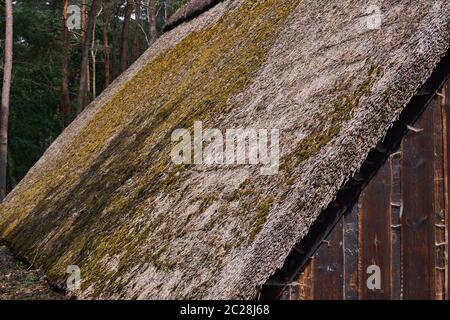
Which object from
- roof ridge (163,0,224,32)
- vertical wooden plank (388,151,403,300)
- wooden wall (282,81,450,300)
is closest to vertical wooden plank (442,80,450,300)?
wooden wall (282,81,450,300)

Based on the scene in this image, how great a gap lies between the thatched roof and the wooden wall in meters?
0.46

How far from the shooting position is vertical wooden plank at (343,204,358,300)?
3.32 metres

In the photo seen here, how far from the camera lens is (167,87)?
7281 millimetres

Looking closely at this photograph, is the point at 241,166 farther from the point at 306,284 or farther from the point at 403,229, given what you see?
the point at 403,229

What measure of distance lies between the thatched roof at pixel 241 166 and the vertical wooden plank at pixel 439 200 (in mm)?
481

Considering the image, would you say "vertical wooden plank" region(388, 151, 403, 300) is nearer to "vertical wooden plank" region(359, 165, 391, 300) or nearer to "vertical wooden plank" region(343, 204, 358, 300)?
"vertical wooden plank" region(359, 165, 391, 300)

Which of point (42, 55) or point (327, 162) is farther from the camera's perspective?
point (42, 55)

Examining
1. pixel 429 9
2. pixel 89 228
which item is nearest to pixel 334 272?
pixel 429 9

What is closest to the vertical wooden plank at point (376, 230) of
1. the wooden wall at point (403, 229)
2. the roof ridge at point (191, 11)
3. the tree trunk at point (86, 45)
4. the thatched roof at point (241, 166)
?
the wooden wall at point (403, 229)

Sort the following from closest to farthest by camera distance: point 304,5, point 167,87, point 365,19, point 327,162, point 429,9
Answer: point 327,162 < point 429,9 < point 365,19 < point 304,5 < point 167,87

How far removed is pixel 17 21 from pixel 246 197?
22.6 meters

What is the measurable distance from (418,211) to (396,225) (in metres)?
0.17

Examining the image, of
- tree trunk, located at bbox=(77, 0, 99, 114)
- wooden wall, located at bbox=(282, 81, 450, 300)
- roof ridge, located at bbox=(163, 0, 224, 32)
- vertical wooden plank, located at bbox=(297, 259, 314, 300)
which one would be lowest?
vertical wooden plank, located at bbox=(297, 259, 314, 300)

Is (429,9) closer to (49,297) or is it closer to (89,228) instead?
(89,228)
